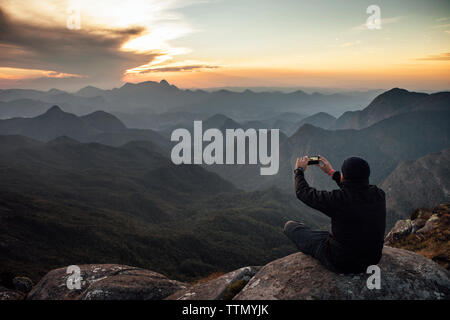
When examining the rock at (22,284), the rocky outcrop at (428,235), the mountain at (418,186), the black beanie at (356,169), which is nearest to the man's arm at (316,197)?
the black beanie at (356,169)

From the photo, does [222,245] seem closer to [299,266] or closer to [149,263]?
[149,263]

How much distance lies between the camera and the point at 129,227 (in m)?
101

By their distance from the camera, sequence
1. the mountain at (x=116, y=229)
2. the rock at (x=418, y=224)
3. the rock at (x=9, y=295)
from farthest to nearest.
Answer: the mountain at (x=116, y=229), the rock at (x=418, y=224), the rock at (x=9, y=295)

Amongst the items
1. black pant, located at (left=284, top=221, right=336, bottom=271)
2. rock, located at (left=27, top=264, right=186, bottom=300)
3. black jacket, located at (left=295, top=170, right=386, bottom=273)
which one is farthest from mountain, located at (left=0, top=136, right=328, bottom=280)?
black jacket, located at (left=295, top=170, right=386, bottom=273)

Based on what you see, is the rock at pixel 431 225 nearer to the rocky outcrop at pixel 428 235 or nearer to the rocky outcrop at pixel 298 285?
the rocky outcrop at pixel 428 235

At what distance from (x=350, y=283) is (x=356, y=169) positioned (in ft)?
11.3

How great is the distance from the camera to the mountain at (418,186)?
527ft

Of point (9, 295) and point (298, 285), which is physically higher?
point (298, 285)

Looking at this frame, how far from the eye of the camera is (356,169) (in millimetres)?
7000

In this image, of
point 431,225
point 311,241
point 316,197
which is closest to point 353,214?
point 316,197

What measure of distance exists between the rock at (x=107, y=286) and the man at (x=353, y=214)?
710 centimetres

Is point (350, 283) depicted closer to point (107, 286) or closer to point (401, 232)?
point (107, 286)

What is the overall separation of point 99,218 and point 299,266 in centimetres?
10890

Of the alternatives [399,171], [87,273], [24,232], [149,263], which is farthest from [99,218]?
[399,171]
